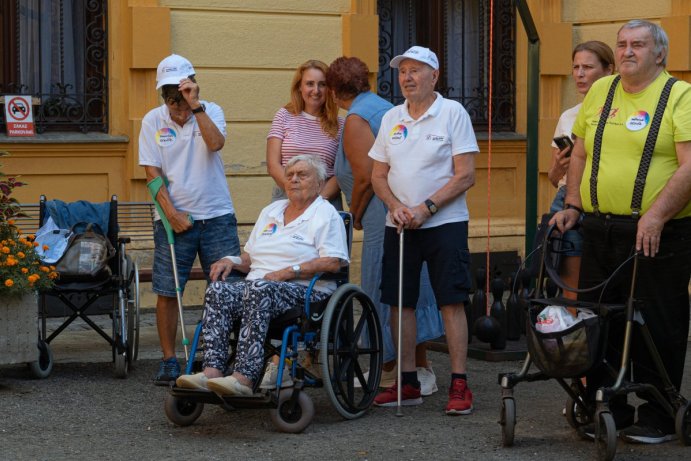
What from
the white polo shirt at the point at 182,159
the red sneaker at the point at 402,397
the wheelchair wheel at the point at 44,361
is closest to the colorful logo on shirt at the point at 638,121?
the red sneaker at the point at 402,397

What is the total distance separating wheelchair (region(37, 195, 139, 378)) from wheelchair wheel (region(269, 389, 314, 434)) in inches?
65.2

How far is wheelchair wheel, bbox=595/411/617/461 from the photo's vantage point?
5637mm

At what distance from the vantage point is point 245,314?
6.46 meters

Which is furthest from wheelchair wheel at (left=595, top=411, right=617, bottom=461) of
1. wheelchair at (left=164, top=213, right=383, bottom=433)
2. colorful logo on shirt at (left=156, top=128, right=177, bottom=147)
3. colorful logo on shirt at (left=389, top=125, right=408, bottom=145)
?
colorful logo on shirt at (left=156, top=128, right=177, bottom=147)

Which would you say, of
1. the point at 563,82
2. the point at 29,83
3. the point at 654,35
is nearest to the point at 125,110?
the point at 29,83

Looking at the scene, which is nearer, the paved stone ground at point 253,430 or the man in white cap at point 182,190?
the paved stone ground at point 253,430

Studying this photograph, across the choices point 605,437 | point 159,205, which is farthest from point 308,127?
point 605,437

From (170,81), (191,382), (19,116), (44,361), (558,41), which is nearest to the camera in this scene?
(191,382)

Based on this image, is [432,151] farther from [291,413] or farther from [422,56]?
[291,413]

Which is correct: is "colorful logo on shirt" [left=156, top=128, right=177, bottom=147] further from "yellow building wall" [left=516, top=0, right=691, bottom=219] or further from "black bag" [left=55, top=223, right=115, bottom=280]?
"yellow building wall" [left=516, top=0, right=691, bottom=219]

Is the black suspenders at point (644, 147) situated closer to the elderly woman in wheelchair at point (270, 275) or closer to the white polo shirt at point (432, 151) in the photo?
the white polo shirt at point (432, 151)

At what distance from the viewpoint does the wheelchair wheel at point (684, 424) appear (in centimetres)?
597

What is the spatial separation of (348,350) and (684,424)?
5.50ft

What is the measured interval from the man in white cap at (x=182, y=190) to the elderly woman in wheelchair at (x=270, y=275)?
Result: 0.60m
